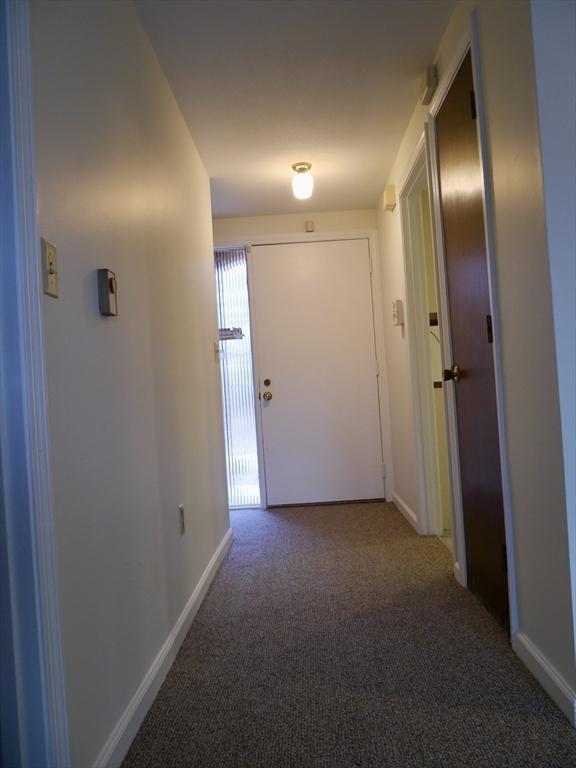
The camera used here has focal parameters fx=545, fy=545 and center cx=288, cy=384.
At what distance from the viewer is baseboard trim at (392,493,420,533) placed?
3334mm

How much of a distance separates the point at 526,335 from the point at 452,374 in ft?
2.47

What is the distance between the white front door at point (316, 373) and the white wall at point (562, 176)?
286cm

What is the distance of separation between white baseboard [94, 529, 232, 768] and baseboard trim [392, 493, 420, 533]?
147 cm

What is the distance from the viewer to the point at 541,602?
1522 mm

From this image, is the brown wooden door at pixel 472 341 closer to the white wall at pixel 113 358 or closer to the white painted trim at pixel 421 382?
the white painted trim at pixel 421 382

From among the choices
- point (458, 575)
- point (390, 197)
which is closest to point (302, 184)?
point (390, 197)

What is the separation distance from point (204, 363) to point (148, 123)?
1219mm

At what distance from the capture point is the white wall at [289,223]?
423 centimetres

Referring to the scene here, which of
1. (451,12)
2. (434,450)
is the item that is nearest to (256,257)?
(434,450)

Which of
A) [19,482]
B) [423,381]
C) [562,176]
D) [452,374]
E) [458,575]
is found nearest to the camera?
[19,482]

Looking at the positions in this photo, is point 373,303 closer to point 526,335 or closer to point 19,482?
point 526,335

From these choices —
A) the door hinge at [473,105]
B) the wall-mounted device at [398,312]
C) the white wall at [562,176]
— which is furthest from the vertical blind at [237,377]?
the white wall at [562,176]

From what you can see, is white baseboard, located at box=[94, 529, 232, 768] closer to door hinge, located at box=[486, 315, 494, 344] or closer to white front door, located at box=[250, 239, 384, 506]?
door hinge, located at box=[486, 315, 494, 344]

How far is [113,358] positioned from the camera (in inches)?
58.2
